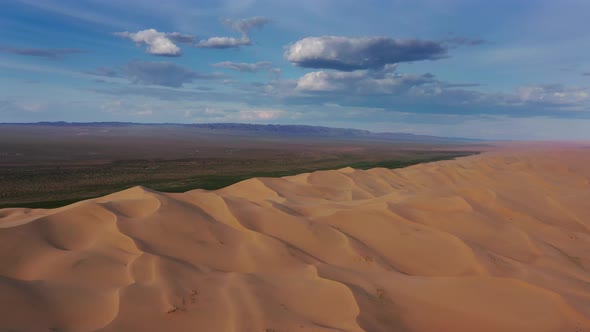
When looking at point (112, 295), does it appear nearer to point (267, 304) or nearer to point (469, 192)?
point (267, 304)

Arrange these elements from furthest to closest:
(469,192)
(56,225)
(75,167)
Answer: (75,167)
(469,192)
(56,225)

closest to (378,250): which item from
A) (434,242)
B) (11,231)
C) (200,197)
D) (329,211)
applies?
(434,242)

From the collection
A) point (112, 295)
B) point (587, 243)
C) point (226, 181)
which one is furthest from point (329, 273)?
point (226, 181)

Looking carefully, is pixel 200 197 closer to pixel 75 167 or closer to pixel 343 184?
pixel 343 184

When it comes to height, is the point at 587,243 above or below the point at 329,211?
below

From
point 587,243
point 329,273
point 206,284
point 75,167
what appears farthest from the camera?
point 75,167

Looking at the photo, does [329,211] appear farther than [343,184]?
No
